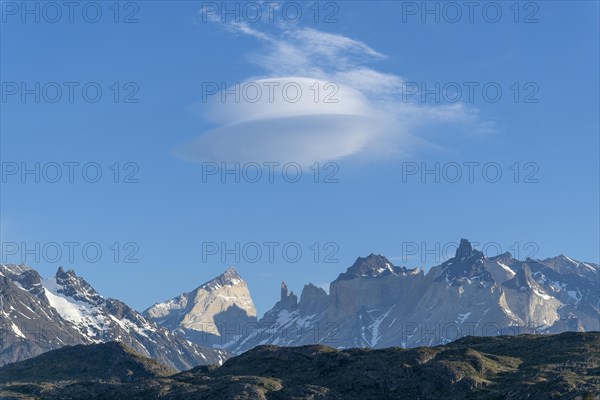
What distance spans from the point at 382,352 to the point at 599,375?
36747mm

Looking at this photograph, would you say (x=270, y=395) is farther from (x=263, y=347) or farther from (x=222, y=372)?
(x=263, y=347)

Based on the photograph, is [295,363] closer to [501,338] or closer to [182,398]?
[182,398]

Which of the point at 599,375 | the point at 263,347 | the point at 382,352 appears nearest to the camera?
the point at 599,375

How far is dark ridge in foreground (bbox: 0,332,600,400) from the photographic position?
5758 inches

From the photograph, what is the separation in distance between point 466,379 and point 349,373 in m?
19.5

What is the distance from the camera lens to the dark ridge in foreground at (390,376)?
480ft

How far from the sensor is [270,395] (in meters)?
150

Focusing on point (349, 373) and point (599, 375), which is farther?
point (349, 373)

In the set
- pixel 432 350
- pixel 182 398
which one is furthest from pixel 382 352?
pixel 182 398

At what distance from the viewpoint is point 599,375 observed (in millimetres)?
149250

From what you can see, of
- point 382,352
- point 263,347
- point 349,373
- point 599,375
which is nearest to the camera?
point 599,375

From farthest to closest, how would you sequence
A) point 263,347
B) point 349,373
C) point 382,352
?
point 263,347, point 382,352, point 349,373

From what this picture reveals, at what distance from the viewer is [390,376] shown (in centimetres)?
15550

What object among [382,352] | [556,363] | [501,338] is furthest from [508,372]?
[501,338]
